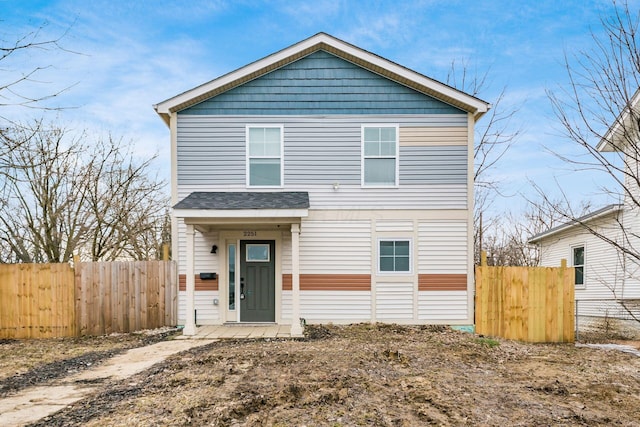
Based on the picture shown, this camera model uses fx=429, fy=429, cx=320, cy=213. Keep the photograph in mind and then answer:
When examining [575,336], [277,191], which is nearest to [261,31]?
[277,191]

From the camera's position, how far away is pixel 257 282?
34.8 ft

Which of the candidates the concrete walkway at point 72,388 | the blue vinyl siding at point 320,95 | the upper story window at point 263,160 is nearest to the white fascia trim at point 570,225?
the blue vinyl siding at point 320,95

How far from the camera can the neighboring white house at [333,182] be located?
10.4 m

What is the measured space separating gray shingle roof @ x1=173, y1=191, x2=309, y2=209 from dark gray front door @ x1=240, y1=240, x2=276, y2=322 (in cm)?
124

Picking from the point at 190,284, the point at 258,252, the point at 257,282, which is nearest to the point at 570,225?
the point at 258,252

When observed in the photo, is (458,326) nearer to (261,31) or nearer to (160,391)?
(160,391)

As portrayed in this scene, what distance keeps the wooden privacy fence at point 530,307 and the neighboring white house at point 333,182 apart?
371 mm

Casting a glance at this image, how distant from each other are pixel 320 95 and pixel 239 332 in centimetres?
598

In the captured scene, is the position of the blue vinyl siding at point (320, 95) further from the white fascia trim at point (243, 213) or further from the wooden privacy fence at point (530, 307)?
the wooden privacy fence at point (530, 307)

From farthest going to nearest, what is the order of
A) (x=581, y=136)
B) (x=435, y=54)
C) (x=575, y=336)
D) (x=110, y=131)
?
(x=435, y=54) → (x=110, y=131) → (x=575, y=336) → (x=581, y=136)

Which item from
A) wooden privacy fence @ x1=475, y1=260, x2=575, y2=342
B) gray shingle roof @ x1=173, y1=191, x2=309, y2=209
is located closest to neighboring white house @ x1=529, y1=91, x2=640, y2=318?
wooden privacy fence @ x1=475, y1=260, x2=575, y2=342

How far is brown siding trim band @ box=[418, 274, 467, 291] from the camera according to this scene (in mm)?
10414

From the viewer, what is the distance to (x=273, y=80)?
10633mm

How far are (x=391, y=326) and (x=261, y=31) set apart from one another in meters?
9.69
